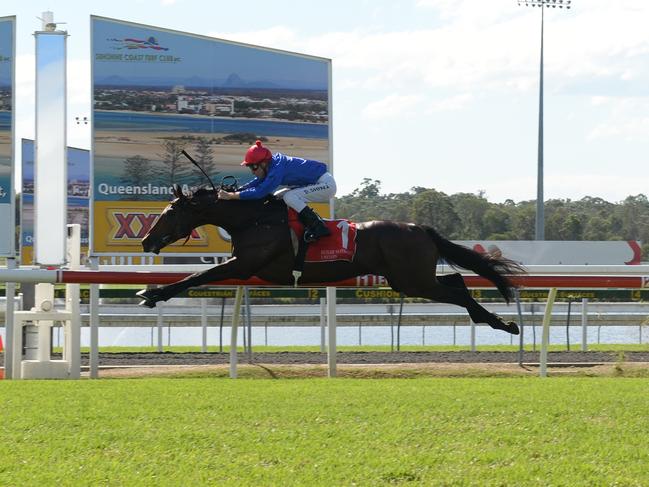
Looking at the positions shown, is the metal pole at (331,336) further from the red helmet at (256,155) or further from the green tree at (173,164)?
the green tree at (173,164)

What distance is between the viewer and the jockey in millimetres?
7742

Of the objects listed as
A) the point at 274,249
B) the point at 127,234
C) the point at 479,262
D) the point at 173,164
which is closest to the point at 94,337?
the point at 274,249

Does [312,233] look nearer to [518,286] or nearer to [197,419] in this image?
[518,286]

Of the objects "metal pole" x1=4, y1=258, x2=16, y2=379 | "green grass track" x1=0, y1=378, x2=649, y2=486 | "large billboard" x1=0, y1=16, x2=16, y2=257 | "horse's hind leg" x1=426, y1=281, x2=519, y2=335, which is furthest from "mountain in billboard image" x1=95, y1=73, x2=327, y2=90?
"green grass track" x1=0, y1=378, x2=649, y2=486

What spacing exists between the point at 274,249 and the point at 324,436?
2941 millimetres

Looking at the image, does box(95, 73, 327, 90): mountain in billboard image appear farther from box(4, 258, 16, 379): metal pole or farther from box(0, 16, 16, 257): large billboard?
box(4, 258, 16, 379): metal pole

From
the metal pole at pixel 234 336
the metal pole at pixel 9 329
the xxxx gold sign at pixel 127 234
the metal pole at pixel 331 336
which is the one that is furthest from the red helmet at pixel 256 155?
the xxxx gold sign at pixel 127 234

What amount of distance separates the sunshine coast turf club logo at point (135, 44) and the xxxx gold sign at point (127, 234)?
222 centimetres

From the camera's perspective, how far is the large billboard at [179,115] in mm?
15672

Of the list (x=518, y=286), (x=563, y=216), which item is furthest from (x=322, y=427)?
(x=563, y=216)

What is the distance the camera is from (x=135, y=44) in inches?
619

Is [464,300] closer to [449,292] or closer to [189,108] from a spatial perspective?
[449,292]

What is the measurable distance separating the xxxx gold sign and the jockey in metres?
7.68

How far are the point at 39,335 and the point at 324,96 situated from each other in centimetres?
787
